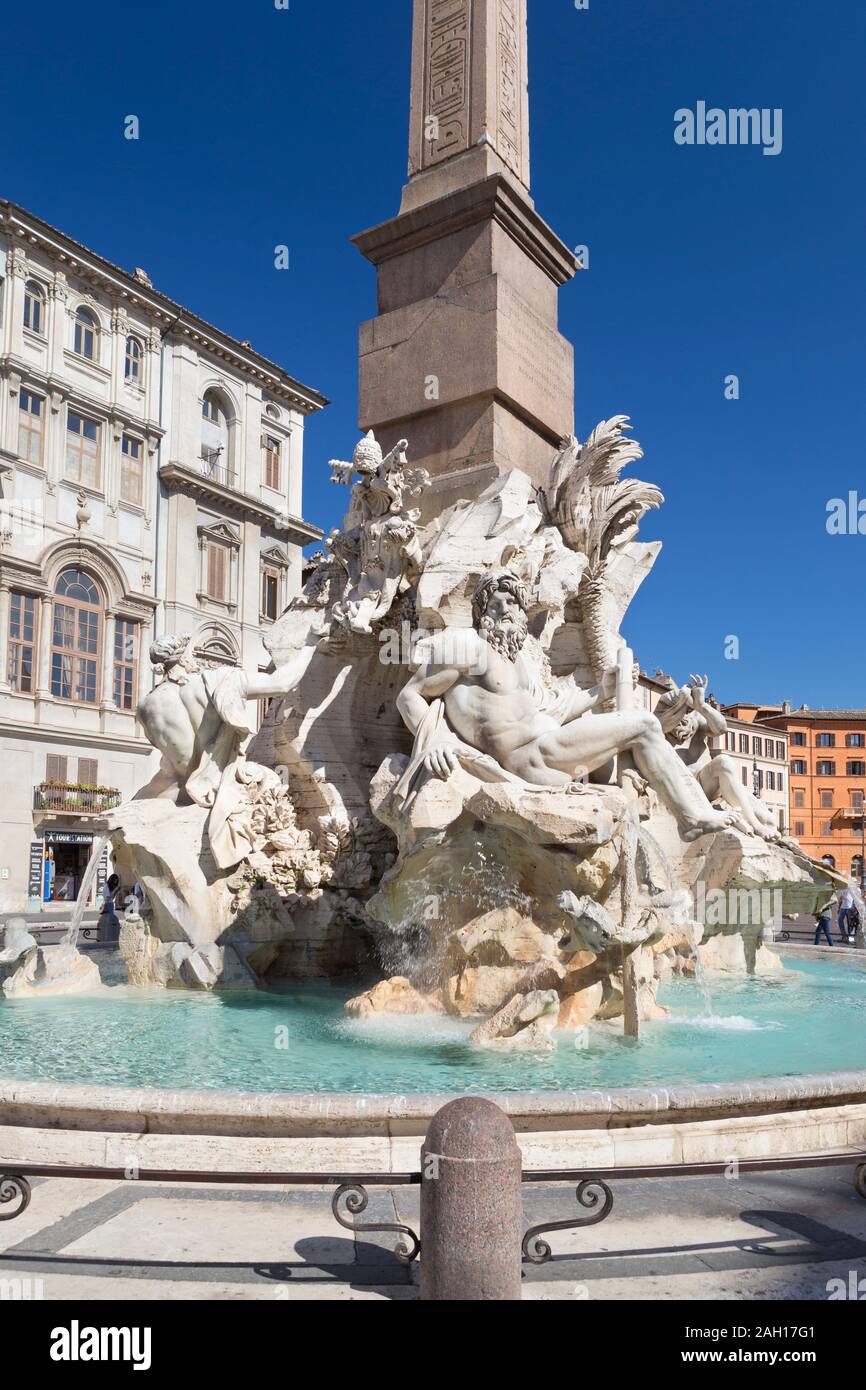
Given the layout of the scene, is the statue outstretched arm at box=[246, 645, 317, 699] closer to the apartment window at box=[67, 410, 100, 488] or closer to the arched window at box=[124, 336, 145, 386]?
the apartment window at box=[67, 410, 100, 488]

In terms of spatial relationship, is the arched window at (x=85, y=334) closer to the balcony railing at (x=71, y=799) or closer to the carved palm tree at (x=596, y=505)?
the balcony railing at (x=71, y=799)

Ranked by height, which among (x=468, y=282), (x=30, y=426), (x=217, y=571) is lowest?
(x=468, y=282)

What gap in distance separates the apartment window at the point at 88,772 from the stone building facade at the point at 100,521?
0.05 meters

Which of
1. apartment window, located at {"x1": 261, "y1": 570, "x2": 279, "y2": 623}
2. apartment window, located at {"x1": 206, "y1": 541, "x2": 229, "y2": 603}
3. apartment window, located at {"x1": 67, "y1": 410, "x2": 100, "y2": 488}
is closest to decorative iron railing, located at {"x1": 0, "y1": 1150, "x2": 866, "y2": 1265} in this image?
apartment window, located at {"x1": 67, "y1": 410, "x2": 100, "y2": 488}

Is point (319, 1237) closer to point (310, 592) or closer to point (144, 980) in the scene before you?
point (144, 980)

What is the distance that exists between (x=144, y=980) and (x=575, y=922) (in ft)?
12.9

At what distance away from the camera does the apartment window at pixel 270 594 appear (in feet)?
121

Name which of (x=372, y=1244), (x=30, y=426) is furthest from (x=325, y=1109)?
(x=30, y=426)

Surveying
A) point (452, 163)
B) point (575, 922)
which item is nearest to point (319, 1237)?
point (575, 922)

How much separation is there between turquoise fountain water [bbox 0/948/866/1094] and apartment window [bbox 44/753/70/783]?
21842mm

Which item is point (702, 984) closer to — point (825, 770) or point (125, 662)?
point (125, 662)

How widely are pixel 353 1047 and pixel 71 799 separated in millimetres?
24339

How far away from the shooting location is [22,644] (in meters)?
28.8
